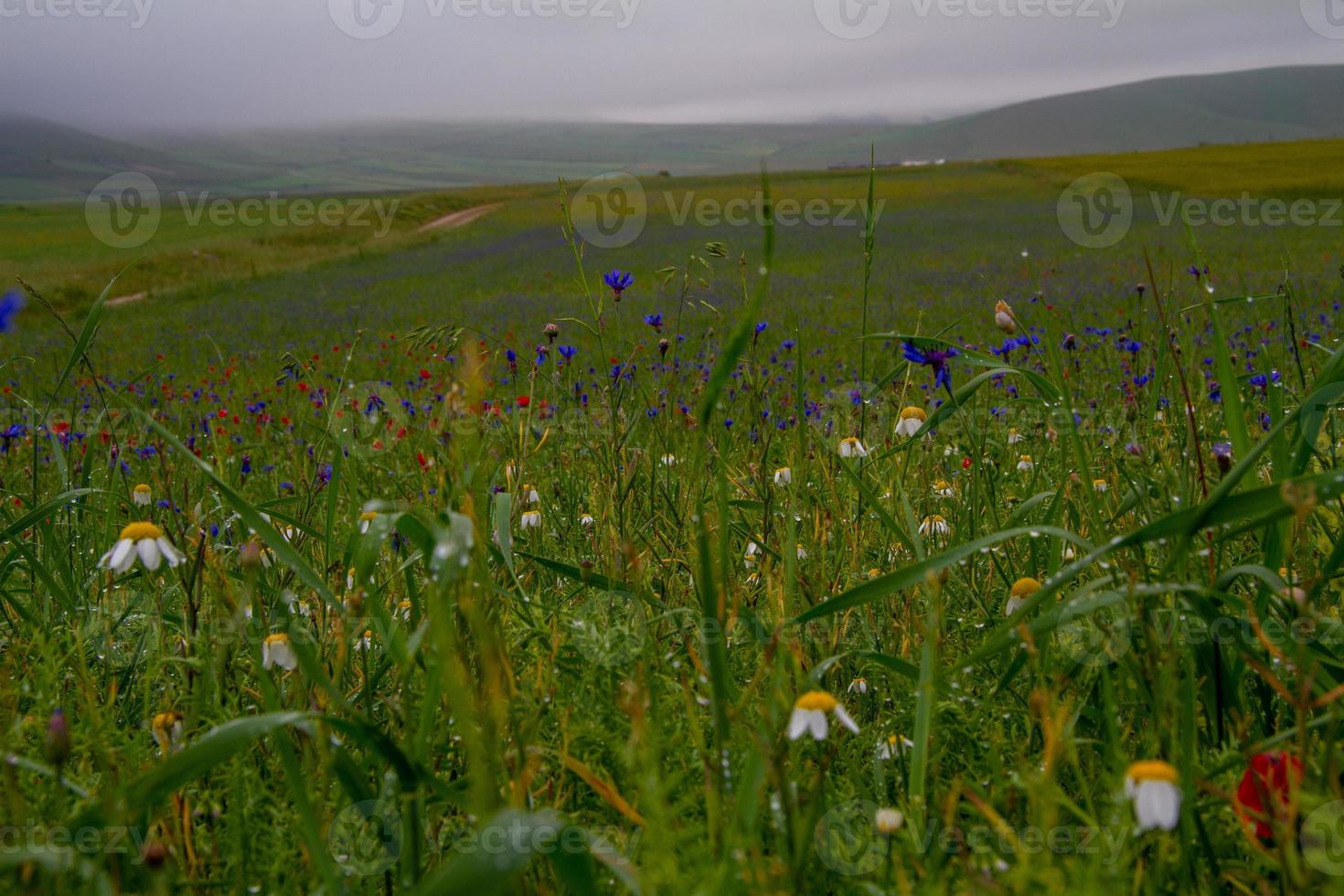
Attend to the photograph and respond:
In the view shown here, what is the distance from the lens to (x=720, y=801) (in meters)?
1.06

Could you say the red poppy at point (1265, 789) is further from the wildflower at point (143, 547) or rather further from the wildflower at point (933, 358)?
the wildflower at point (143, 547)

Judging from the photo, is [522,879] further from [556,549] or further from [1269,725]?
[556,549]

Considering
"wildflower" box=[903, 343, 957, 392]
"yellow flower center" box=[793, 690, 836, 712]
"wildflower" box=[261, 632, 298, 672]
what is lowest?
"wildflower" box=[261, 632, 298, 672]

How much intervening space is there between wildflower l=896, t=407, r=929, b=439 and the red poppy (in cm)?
119

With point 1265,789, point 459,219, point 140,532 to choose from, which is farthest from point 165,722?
point 459,219

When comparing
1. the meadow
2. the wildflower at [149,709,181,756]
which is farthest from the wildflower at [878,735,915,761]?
the wildflower at [149,709,181,756]

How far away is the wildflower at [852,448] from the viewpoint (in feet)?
7.60

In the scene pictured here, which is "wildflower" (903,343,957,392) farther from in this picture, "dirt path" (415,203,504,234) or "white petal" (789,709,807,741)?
"dirt path" (415,203,504,234)

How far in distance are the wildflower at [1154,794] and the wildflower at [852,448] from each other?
147 cm

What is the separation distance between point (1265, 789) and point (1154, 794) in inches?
8.6

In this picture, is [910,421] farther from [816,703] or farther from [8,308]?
[8,308]

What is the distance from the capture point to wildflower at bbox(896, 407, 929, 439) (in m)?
2.11

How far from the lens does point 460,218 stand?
128 ft

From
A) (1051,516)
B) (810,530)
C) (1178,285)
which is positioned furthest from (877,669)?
(1178,285)
